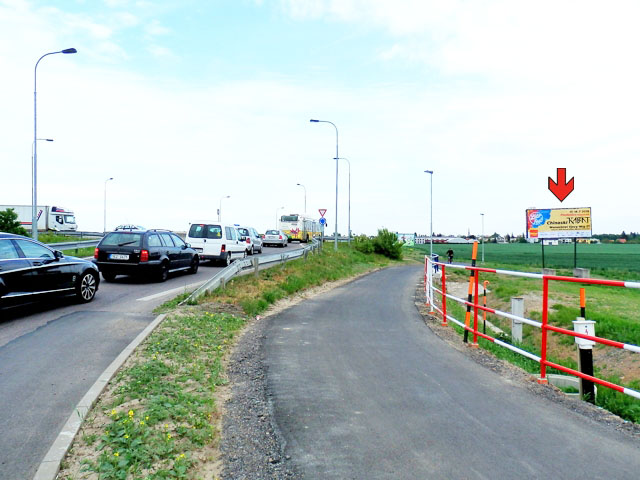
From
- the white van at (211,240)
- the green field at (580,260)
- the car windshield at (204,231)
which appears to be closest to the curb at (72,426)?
the white van at (211,240)

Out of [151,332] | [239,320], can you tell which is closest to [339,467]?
[151,332]

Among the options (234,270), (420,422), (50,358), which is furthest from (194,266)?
(420,422)

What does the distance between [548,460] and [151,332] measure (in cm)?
609

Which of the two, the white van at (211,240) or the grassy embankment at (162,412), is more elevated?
the white van at (211,240)

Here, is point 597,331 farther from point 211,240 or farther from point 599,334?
point 211,240

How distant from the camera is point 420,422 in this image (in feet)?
15.6

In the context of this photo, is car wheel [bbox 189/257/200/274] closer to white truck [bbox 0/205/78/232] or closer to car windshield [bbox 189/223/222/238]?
car windshield [bbox 189/223/222/238]

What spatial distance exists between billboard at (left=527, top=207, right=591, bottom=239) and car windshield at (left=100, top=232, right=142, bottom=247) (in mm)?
28871

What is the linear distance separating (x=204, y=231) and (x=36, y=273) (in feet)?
41.1

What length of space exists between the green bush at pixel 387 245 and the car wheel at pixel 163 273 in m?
33.0

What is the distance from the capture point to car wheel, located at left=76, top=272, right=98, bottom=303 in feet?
37.0

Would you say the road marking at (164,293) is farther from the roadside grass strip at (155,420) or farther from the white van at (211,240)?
the white van at (211,240)

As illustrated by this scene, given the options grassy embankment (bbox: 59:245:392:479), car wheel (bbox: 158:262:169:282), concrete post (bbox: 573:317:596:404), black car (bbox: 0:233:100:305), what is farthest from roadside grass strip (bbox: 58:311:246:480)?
car wheel (bbox: 158:262:169:282)

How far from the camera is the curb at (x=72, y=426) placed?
370cm
